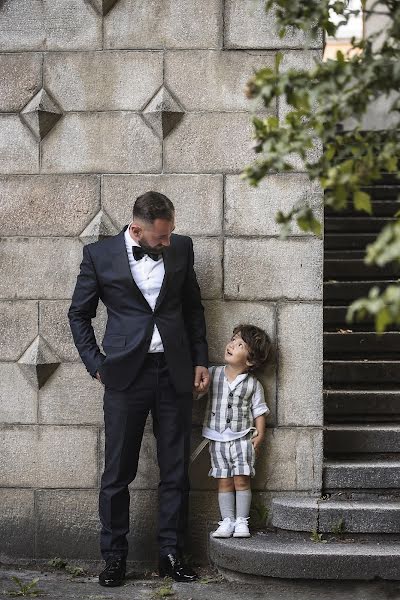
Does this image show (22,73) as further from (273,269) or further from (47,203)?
(273,269)

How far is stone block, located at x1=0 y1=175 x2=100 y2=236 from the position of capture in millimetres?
5695

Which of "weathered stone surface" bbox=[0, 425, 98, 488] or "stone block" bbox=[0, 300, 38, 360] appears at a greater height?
"stone block" bbox=[0, 300, 38, 360]

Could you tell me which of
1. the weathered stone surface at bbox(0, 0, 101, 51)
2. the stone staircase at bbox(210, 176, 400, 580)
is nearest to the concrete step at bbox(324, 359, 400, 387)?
the stone staircase at bbox(210, 176, 400, 580)

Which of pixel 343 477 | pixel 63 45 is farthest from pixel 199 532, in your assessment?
pixel 63 45

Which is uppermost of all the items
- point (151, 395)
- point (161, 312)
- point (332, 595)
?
point (161, 312)

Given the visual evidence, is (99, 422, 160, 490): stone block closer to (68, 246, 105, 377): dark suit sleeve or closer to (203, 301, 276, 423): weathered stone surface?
(203, 301, 276, 423): weathered stone surface

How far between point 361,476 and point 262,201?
1689mm

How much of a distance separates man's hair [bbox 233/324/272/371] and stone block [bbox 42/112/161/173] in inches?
42.5

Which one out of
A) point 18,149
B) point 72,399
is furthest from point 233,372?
point 18,149

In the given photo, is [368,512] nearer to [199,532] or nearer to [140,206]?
[199,532]

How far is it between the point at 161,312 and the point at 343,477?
4.75 feet

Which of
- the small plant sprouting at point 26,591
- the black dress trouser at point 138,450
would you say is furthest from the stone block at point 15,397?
the small plant sprouting at point 26,591

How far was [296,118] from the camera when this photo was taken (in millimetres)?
3146

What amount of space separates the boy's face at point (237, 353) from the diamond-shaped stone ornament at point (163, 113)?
1.27 meters
